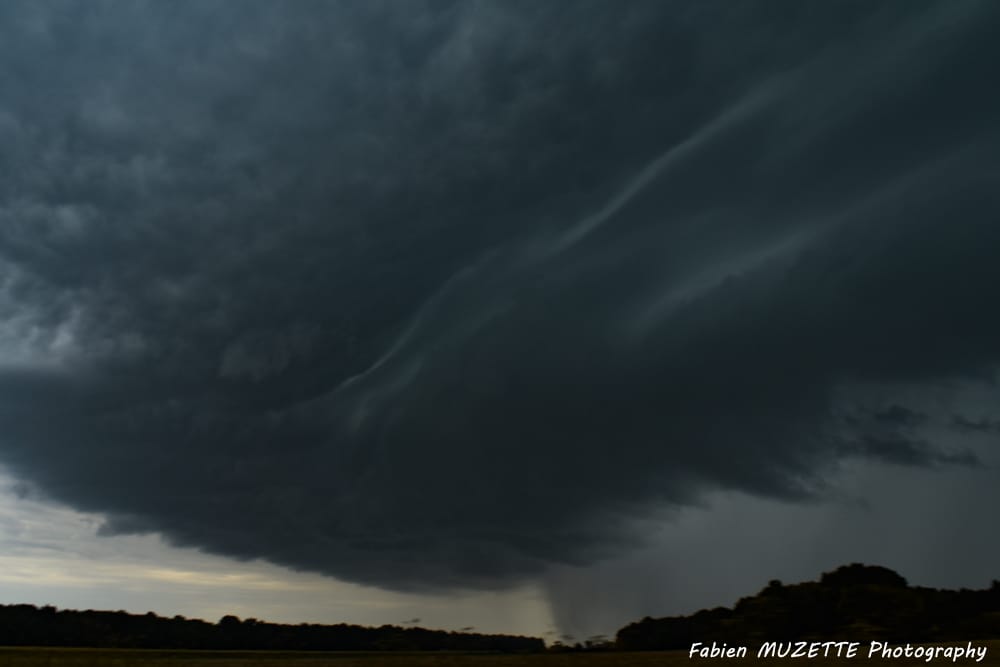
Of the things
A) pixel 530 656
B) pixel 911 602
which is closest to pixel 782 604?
pixel 911 602

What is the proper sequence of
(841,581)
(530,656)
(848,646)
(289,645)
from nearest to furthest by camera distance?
(848,646)
(530,656)
(841,581)
(289,645)

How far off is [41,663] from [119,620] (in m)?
151

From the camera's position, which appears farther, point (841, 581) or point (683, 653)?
point (841, 581)

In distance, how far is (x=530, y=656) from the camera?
5622 cm

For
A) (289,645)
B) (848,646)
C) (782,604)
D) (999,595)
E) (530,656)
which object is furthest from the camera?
(289,645)

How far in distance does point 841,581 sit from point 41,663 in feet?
255

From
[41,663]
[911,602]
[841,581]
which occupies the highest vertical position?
[841,581]

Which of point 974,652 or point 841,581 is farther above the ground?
point 841,581

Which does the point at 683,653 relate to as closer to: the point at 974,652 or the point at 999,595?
the point at 974,652

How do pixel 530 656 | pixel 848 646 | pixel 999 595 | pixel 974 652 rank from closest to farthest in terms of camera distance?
pixel 974 652, pixel 848 646, pixel 530 656, pixel 999 595

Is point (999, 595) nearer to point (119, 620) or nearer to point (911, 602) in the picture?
point (911, 602)

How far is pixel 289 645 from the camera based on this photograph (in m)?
170

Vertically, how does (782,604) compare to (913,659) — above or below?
above

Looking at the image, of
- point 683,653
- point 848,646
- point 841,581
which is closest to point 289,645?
point 841,581
